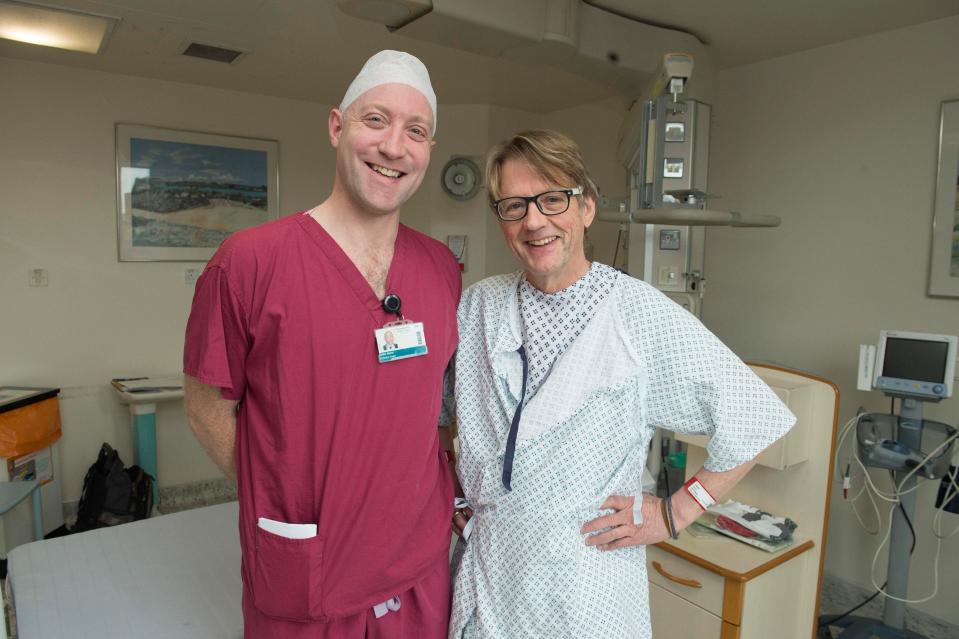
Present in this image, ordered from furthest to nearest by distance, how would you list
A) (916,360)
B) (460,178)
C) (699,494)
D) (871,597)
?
(460,178) < (871,597) < (916,360) < (699,494)

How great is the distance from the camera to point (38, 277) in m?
3.77

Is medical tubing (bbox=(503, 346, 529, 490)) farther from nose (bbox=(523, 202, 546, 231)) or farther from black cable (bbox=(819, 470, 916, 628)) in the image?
black cable (bbox=(819, 470, 916, 628))

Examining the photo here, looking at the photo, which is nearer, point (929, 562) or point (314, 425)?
point (314, 425)

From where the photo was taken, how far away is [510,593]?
119 cm

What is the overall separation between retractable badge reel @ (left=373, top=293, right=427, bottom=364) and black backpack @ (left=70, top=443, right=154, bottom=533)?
317cm

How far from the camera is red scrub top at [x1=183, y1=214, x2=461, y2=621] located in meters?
1.11

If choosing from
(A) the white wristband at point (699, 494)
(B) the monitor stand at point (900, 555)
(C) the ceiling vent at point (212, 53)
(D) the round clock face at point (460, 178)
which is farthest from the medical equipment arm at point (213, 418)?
(D) the round clock face at point (460, 178)

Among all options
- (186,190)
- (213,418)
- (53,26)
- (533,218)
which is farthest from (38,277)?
(533,218)

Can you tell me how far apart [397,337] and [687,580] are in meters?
1.33

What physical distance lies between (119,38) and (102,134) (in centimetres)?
90

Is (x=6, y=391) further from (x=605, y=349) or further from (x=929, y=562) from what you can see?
(x=929, y=562)

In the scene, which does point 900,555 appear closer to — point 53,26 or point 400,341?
point 400,341

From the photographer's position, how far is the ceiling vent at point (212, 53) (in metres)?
3.32

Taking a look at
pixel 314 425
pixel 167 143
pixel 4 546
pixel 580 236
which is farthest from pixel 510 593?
pixel 167 143
